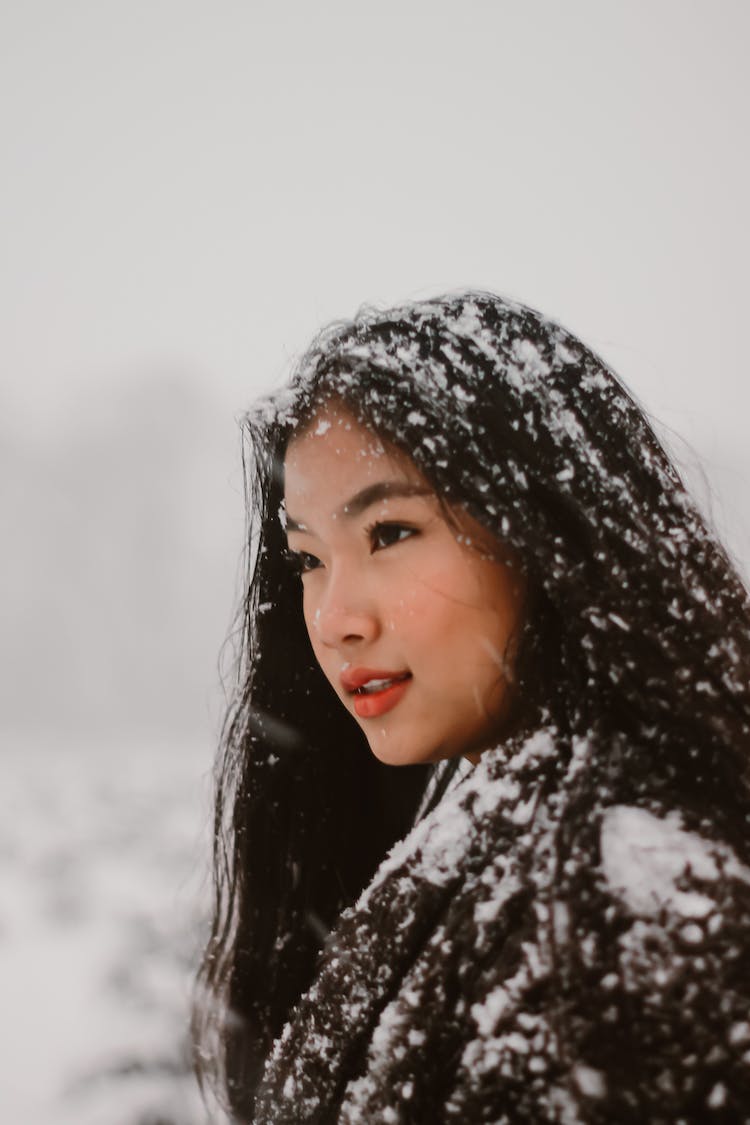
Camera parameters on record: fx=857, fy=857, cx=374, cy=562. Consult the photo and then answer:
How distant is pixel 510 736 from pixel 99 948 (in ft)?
9.32

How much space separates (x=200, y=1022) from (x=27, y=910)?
2.44 m

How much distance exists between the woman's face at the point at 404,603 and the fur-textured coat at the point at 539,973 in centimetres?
20

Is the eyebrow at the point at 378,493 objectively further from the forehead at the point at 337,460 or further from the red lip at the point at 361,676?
the red lip at the point at 361,676

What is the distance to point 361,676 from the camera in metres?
1.38

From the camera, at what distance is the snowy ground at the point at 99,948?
2363 millimetres

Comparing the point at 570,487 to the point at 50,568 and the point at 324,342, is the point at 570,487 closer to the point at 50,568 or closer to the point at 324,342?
the point at 324,342

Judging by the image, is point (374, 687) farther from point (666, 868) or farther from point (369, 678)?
point (666, 868)

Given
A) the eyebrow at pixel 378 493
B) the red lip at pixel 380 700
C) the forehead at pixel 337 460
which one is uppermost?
the forehead at pixel 337 460

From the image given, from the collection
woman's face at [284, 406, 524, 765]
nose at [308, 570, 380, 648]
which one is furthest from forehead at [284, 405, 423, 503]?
nose at [308, 570, 380, 648]

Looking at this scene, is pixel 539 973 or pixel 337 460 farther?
pixel 337 460

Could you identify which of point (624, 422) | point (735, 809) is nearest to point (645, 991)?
point (735, 809)

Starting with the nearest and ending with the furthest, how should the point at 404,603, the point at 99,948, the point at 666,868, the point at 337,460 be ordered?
the point at 666,868, the point at 404,603, the point at 337,460, the point at 99,948

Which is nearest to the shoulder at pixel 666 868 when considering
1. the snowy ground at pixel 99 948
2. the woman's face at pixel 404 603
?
the woman's face at pixel 404 603

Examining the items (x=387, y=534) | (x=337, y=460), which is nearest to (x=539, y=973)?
(x=387, y=534)
